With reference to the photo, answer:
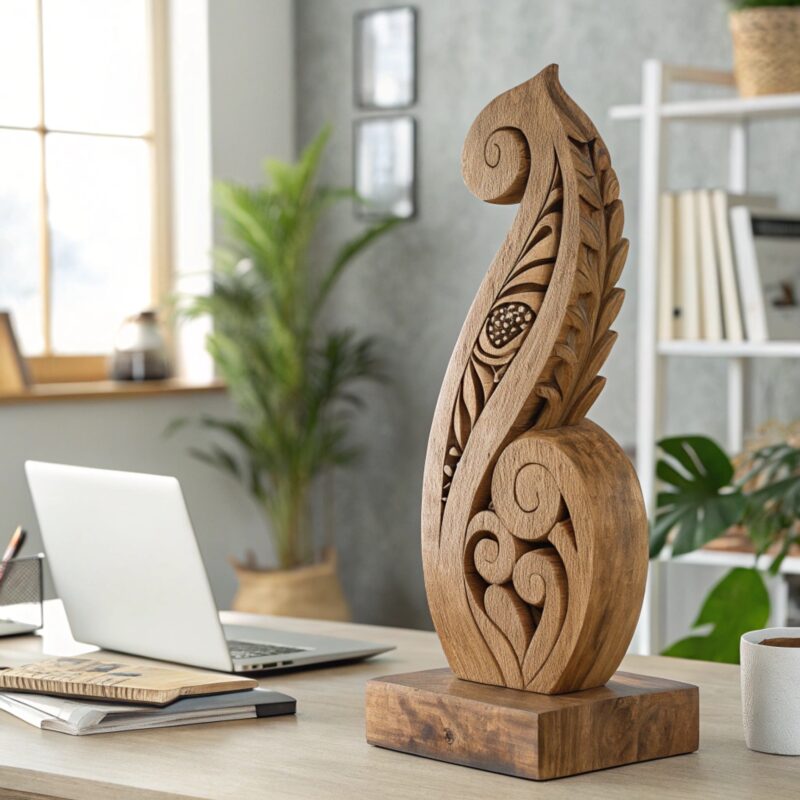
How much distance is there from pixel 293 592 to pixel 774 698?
3.18 meters

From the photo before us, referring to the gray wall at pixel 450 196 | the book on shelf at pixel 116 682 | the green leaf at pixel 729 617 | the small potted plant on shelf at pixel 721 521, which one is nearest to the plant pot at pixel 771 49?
the gray wall at pixel 450 196

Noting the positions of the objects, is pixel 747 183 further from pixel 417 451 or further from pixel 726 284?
pixel 417 451

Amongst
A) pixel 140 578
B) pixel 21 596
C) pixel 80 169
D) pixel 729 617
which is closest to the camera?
pixel 140 578

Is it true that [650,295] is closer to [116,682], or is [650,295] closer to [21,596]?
[21,596]

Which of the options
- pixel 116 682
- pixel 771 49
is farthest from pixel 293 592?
pixel 116 682

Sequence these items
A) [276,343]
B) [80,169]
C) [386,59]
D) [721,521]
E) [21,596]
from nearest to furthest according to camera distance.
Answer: [21,596]
[721,521]
[276,343]
[80,169]
[386,59]

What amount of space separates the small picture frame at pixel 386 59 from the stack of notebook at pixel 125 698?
3367 millimetres

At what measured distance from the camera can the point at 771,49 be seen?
10.8 feet

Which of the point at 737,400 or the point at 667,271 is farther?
the point at 737,400

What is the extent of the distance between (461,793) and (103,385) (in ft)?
11.1

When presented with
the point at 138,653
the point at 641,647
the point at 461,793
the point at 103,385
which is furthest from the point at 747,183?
the point at 461,793

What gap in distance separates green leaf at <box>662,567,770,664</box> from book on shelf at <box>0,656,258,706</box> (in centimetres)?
111

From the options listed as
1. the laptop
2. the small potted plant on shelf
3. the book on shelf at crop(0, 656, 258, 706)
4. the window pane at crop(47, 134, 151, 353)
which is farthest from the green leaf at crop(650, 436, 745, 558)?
the window pane at crop(47, 134, 151, 353)

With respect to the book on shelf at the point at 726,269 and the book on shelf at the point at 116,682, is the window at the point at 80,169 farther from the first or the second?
the book on shelf at the point at 116,682
